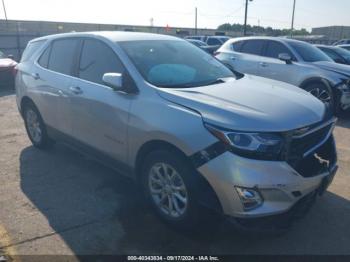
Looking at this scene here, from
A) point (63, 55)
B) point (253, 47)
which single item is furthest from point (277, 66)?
point (63, 55)

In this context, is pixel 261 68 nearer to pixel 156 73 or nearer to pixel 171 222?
pixel 156 73

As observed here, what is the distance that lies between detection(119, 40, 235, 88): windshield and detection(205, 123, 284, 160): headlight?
102 centimetres

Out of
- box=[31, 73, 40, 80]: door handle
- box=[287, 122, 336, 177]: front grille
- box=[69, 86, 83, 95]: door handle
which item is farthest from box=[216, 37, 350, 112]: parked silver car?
box=[287, 122, 336, 177]: front grille

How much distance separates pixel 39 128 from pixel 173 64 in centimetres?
268

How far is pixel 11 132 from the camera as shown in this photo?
7125mm

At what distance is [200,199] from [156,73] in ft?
4.65

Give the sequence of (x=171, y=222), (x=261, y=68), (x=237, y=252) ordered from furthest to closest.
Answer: (x=261, y=68)
(x=171, y=222)
(x=237, y=252)

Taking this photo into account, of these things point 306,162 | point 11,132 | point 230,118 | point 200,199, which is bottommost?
point 11,132

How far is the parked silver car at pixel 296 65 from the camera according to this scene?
796 centimetres

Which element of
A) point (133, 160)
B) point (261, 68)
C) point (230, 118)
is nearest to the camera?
point (230, 118)

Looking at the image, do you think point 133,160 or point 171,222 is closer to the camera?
point 171,222

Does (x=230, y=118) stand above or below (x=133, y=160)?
above

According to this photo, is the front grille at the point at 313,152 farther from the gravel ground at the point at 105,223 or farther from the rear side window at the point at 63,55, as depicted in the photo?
the rear side window at the point at 63,55

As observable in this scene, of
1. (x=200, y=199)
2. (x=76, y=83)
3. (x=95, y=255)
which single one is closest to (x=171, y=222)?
(x=200, y=199)
